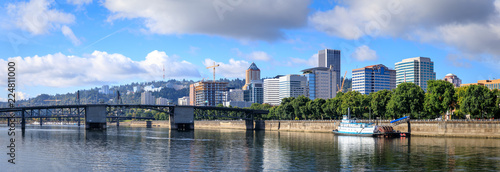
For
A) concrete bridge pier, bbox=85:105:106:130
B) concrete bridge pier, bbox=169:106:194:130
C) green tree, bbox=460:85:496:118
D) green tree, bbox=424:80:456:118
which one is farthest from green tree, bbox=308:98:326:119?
concrete bridge pier, bbox=85:105:106:130

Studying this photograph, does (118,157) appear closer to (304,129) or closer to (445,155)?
(445,155)

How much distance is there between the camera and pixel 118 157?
68.8 m

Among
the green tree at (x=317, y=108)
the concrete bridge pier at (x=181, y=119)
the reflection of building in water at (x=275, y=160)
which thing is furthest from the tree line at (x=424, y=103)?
the reflection of building in water at (x=275, y=160)

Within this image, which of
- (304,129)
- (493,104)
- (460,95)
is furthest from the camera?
(304,129)

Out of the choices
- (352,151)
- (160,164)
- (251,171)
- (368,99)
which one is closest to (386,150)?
(352,151)

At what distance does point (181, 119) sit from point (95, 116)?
35.1 m

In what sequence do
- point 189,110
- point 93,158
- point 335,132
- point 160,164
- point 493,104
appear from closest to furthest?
point 160,164 < point 93,158 < point 493,104 < point 335,132 < point 189,110

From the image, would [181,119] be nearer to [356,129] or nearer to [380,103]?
[380,103]

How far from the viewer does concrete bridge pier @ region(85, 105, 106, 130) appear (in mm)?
189375

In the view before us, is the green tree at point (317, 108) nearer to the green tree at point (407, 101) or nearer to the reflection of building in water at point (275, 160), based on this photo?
the green tree at point (407, 101)

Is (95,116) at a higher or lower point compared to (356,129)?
higher

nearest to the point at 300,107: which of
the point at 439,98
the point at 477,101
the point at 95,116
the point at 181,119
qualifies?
the point at 181,119

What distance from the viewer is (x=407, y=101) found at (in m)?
129

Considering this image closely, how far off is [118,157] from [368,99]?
10181 centimetres
